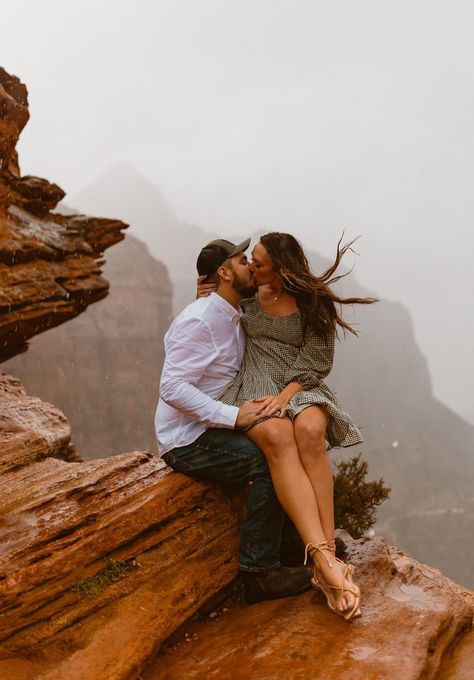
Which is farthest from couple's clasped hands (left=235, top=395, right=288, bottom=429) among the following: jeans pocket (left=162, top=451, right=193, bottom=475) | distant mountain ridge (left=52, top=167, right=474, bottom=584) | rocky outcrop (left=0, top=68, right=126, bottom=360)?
distant mountain ridge (left=52, top=167, right=474, bottom=584)

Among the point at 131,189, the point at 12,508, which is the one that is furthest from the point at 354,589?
the point at 131,189

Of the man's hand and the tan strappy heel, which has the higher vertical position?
the man's hand

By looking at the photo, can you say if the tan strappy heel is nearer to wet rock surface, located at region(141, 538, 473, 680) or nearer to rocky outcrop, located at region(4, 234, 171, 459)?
wet rock surface, located at region(141, 538, 473, 680)

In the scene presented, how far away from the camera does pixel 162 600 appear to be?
4.61 metres

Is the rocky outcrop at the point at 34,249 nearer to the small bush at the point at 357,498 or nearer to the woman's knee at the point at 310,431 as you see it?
the small bush at the point at 357,498

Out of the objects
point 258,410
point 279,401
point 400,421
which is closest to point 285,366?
point 279,401

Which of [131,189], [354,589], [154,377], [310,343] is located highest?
[131,189]

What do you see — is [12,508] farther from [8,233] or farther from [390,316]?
[390,316]

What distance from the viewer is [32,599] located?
426cm

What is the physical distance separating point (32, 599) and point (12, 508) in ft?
3.60

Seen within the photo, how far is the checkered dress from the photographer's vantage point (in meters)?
4.90

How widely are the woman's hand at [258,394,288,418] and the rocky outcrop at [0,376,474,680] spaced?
1.10m

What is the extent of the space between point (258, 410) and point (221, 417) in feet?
0.96

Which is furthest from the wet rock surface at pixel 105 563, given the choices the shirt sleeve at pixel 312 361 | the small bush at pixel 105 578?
the shirt sleeve at pixel 312 361
